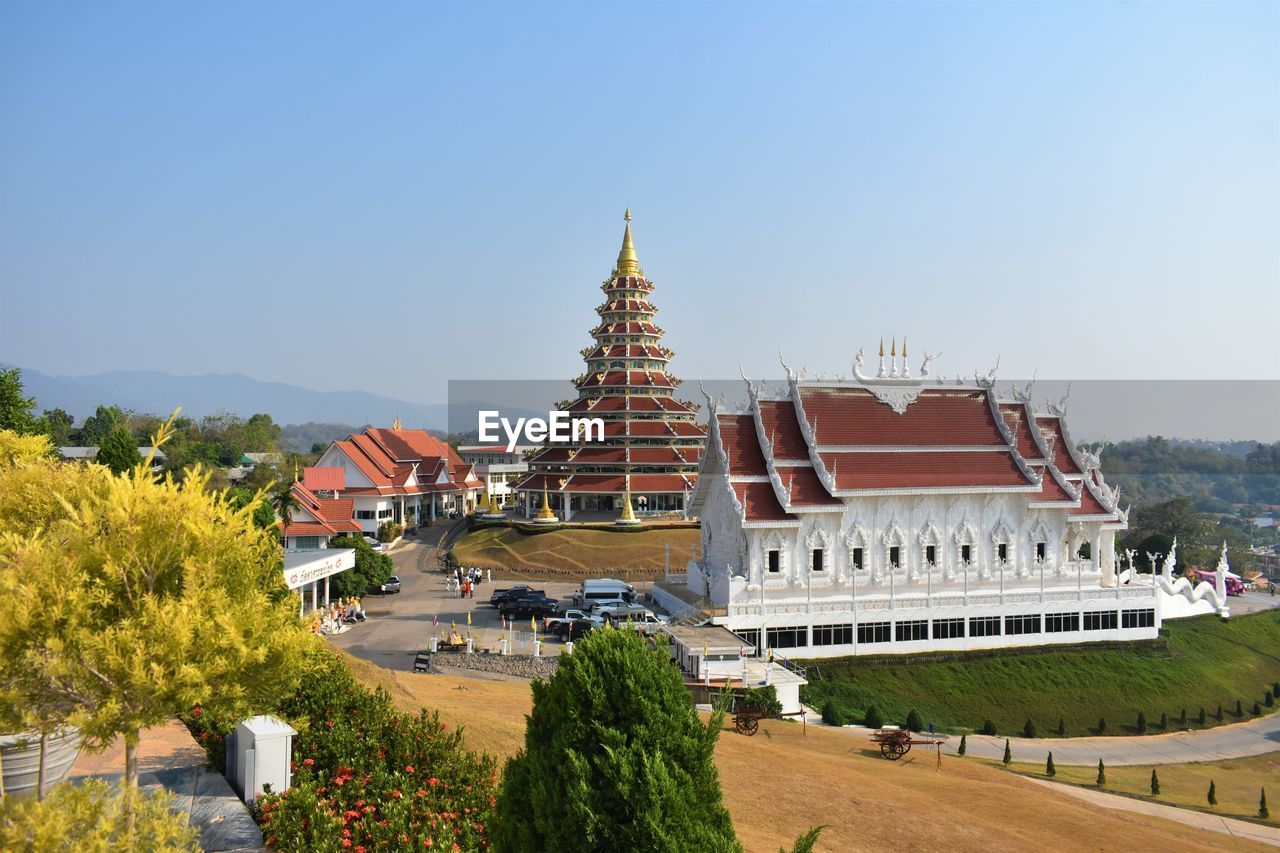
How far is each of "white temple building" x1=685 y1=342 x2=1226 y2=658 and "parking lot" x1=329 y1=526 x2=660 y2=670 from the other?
25.5 ft

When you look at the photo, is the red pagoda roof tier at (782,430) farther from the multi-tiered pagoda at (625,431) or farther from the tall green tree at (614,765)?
the tall green tree at (614,765)

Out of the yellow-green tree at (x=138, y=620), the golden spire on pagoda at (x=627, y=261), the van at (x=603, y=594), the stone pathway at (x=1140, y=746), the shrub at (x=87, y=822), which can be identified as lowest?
the stone pathway at (x=1140, y=746)

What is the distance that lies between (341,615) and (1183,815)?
1163 inches

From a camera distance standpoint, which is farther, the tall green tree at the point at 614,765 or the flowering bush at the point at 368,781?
the flowering bush at the point at 368,781

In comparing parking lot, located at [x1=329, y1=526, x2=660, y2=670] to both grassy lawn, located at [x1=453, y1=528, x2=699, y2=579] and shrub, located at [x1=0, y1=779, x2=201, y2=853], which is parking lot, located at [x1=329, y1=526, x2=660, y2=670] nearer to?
grassy lawn, located at [x1=453, y1=528, x2=699, y2=579]

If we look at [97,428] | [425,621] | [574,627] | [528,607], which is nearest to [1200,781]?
[574,627]

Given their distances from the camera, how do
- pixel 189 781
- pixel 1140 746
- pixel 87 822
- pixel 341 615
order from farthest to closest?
pixel 341 615 < pixel 1140 746 < pixel 189 781 < pixel 87 822

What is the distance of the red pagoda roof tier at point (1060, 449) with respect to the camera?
41.5 m

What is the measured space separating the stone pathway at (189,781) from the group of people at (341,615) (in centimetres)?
2029

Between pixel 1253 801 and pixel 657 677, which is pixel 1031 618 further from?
pixel 657 677

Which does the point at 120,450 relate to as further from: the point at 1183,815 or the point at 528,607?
the point at 1183,815

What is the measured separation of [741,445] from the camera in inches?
1420

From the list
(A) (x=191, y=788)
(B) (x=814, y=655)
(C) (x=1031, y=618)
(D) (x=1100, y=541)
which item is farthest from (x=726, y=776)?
(D) (x=1100, y=541)

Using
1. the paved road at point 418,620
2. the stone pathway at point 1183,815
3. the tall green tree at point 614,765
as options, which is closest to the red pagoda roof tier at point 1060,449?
the stone pathway at point 1183,815
